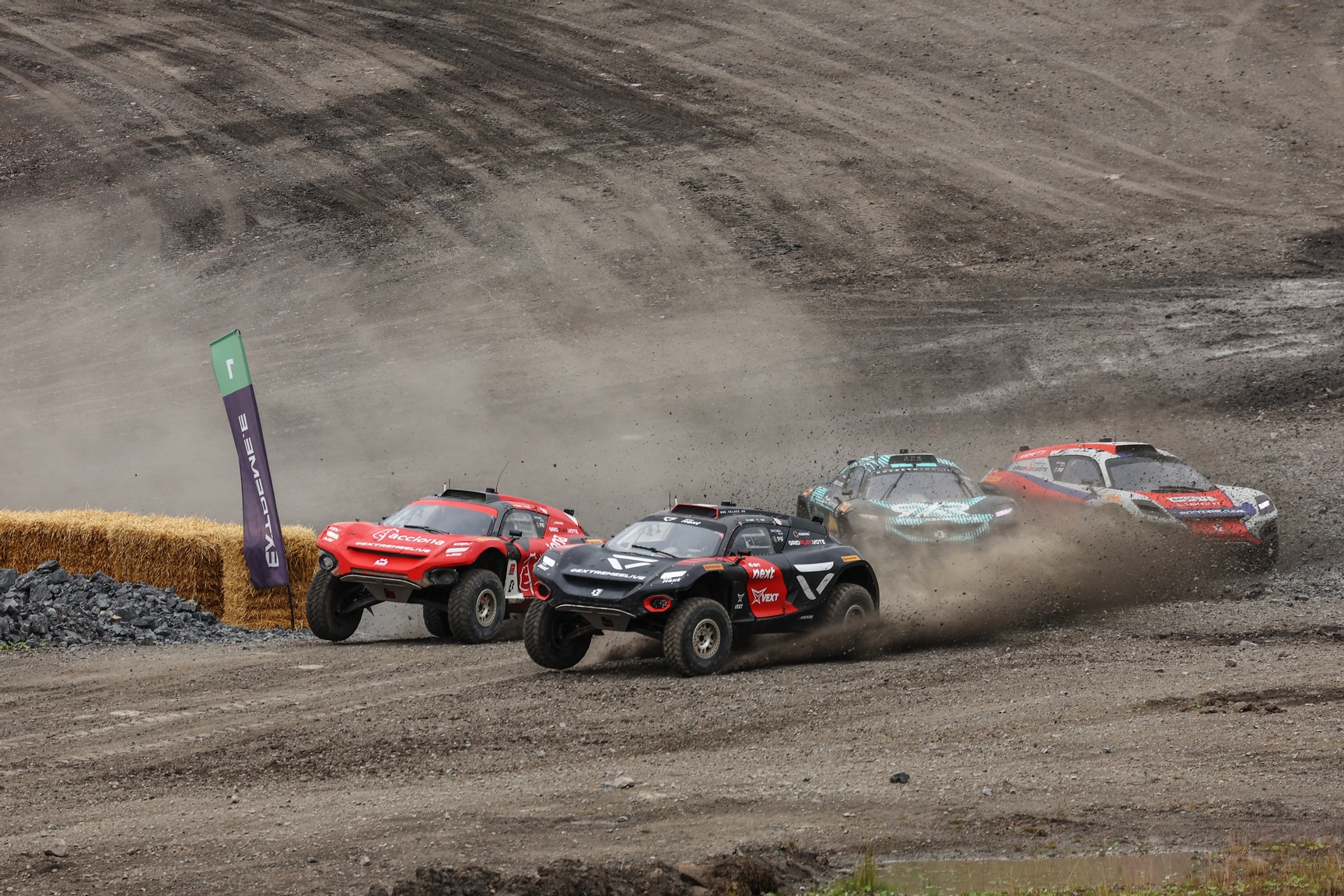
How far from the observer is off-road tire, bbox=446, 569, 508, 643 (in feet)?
46.1

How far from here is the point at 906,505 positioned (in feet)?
53.7

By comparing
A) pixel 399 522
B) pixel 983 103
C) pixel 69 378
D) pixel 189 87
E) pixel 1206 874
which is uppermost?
pixel 189 87

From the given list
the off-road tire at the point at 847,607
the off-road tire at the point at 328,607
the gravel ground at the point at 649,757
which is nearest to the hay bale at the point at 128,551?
the off-road tire at the point at 328,607

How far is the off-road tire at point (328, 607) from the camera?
567 inches

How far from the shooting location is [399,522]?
15.1 metres

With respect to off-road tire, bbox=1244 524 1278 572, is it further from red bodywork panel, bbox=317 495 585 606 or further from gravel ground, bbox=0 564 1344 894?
red bodywork panel, bbox=317 495 585 606

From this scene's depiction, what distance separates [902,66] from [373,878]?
33.1 meters

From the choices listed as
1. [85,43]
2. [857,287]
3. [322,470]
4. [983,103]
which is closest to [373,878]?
[322,470]

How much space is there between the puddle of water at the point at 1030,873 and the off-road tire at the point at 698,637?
4.78 metres

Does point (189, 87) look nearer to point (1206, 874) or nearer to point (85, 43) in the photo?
point (85, 43)

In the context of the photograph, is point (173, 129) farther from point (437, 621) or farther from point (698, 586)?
point (698, 586)

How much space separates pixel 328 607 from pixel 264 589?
1229mm

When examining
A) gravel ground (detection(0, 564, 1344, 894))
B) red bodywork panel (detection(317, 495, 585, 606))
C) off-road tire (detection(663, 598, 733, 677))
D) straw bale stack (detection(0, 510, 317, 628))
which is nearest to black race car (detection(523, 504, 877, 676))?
off-road tire (detection(663, 598, 733, 677))

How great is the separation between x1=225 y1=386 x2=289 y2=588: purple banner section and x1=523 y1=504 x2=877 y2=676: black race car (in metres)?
4.06
